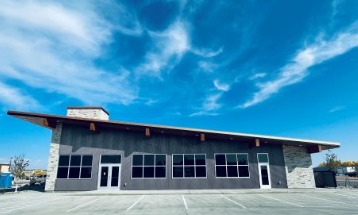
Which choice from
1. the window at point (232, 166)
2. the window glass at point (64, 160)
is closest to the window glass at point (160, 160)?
the window at point (232, 166)

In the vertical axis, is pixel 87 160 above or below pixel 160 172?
above

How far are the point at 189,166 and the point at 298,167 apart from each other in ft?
31.7

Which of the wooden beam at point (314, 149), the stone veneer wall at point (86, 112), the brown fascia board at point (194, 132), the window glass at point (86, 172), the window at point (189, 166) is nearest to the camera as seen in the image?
the brown fascia board at point (194, 132)

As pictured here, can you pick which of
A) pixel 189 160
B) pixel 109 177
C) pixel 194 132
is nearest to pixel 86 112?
pixel 109 177

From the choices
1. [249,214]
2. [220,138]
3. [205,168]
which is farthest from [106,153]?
[249,214]

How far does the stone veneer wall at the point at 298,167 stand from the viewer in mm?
21406

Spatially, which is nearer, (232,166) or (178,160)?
(232,166)

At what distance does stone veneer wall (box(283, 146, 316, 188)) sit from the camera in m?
21.4

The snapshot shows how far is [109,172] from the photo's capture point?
71.2ft

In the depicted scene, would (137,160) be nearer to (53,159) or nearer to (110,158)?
Answer: (110,158)

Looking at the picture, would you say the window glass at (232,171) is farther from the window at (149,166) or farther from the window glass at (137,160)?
the window glass at (137,160)

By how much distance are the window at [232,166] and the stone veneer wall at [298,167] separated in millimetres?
3660

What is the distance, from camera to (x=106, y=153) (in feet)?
72.1

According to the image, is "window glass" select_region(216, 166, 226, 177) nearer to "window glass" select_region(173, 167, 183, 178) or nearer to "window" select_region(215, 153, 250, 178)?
"window" select_region(215, 153, 250, 178)
